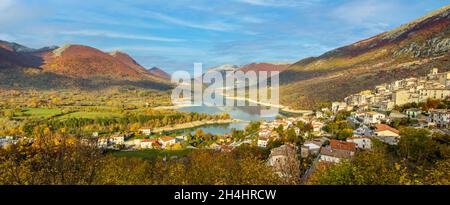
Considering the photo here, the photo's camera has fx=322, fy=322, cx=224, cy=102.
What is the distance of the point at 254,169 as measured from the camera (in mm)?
7434

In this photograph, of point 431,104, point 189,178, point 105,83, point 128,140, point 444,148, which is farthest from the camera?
point 105,83

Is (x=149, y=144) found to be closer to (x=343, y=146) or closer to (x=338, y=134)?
(x=338, y=134)

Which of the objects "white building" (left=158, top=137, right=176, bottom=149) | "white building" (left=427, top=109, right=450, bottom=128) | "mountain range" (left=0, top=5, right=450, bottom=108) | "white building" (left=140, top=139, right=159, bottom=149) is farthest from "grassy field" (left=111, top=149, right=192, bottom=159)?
"mountain range" (left=0, top=5, right=450, bottom=108)

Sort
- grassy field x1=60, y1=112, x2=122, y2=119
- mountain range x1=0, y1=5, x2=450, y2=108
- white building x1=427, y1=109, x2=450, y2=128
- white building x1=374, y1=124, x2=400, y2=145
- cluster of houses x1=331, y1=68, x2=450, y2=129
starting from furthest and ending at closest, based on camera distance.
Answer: mountain range x1=0, y1=5, x2=450, y2=108, grassy field x1=60, y1=112, x2=122, y2=119, cluster of houses x1=331, y1=68, x2=450, y2=129, white building x1=427, y1=109, x2=450, y2=128, white building x1=374, y1=124, x2=400, y2=145

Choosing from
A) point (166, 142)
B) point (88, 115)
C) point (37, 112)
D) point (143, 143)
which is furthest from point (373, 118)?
point (37, 112)

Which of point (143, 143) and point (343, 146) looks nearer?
point (343, 146)

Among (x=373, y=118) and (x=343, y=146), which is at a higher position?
(x=373, y=118)

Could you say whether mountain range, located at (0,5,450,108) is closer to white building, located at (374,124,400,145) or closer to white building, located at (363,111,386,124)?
white building, located at (363,111,386,124)

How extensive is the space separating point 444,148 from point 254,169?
458 inches

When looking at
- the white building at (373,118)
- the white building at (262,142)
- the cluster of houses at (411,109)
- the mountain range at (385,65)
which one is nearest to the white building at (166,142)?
the white building at (262,142)

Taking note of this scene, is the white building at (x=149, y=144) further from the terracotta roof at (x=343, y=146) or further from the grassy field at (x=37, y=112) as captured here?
the grassy field at (x=37, y=112)

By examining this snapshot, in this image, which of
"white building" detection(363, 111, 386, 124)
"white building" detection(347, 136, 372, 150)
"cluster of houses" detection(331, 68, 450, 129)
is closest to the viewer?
"white building" detection(347, 136, 372, 150)
